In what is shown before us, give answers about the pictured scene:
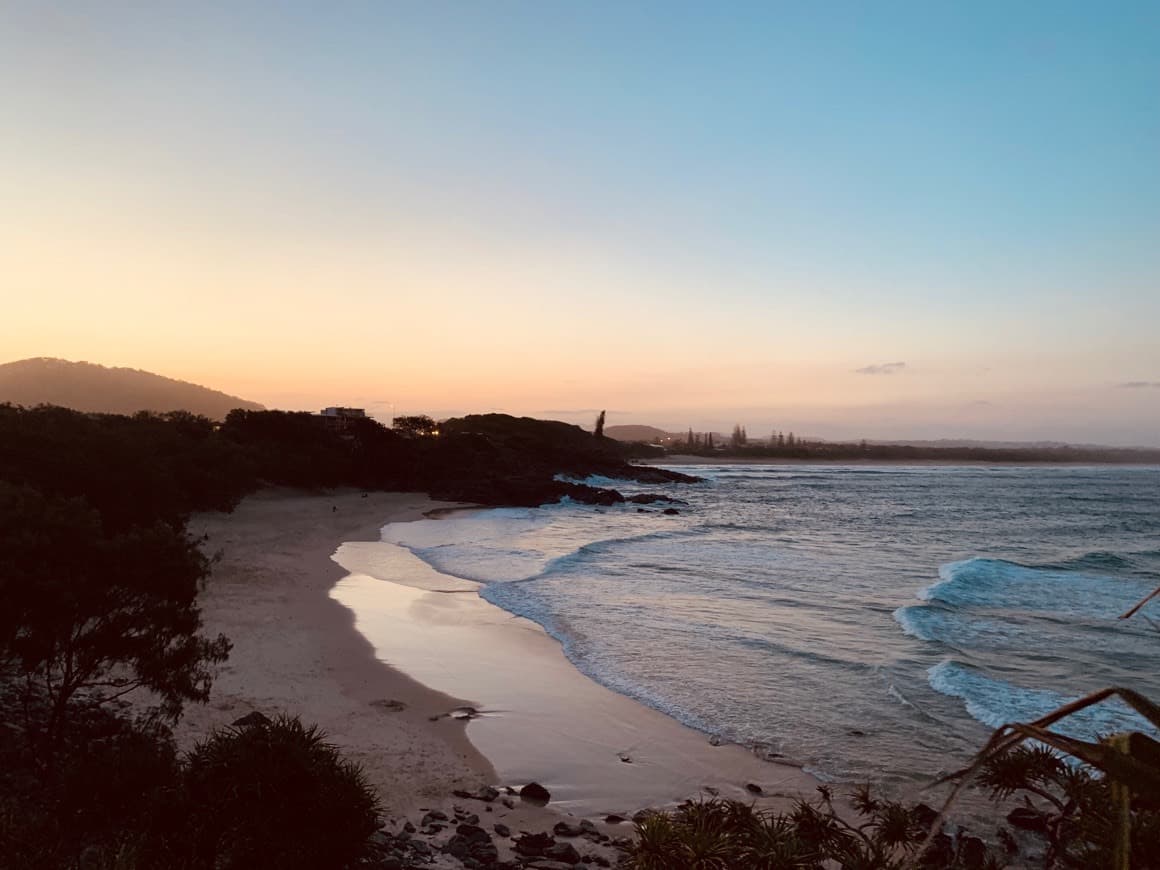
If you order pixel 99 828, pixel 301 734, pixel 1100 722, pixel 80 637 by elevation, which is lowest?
pixel 1100 722

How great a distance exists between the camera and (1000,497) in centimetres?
Answer: 6825

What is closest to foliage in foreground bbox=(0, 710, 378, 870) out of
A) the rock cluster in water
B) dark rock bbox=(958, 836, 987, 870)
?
the rock cluster in water

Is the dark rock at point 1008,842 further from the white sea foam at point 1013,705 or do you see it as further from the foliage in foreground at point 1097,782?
the foliage in foreground at point 1097,782

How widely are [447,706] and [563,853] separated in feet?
16.4

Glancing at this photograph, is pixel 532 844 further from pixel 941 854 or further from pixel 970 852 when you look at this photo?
pixel 970 852

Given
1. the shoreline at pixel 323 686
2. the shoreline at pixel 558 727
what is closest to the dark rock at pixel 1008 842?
the shoreline at pixel 558 727

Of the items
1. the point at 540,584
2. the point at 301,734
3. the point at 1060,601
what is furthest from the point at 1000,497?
the point at 301,734

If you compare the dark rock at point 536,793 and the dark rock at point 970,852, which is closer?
the dark rock at point 970,852

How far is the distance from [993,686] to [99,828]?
1361 centimetres

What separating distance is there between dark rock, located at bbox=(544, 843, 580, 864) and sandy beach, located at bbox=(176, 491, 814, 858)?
698 millimetres

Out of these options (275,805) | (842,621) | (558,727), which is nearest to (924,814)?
(558,727)

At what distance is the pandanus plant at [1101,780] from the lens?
2.64ft

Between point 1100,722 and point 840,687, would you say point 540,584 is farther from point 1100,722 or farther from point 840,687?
point 1100,722

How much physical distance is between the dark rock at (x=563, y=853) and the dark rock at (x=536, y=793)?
1316mm
